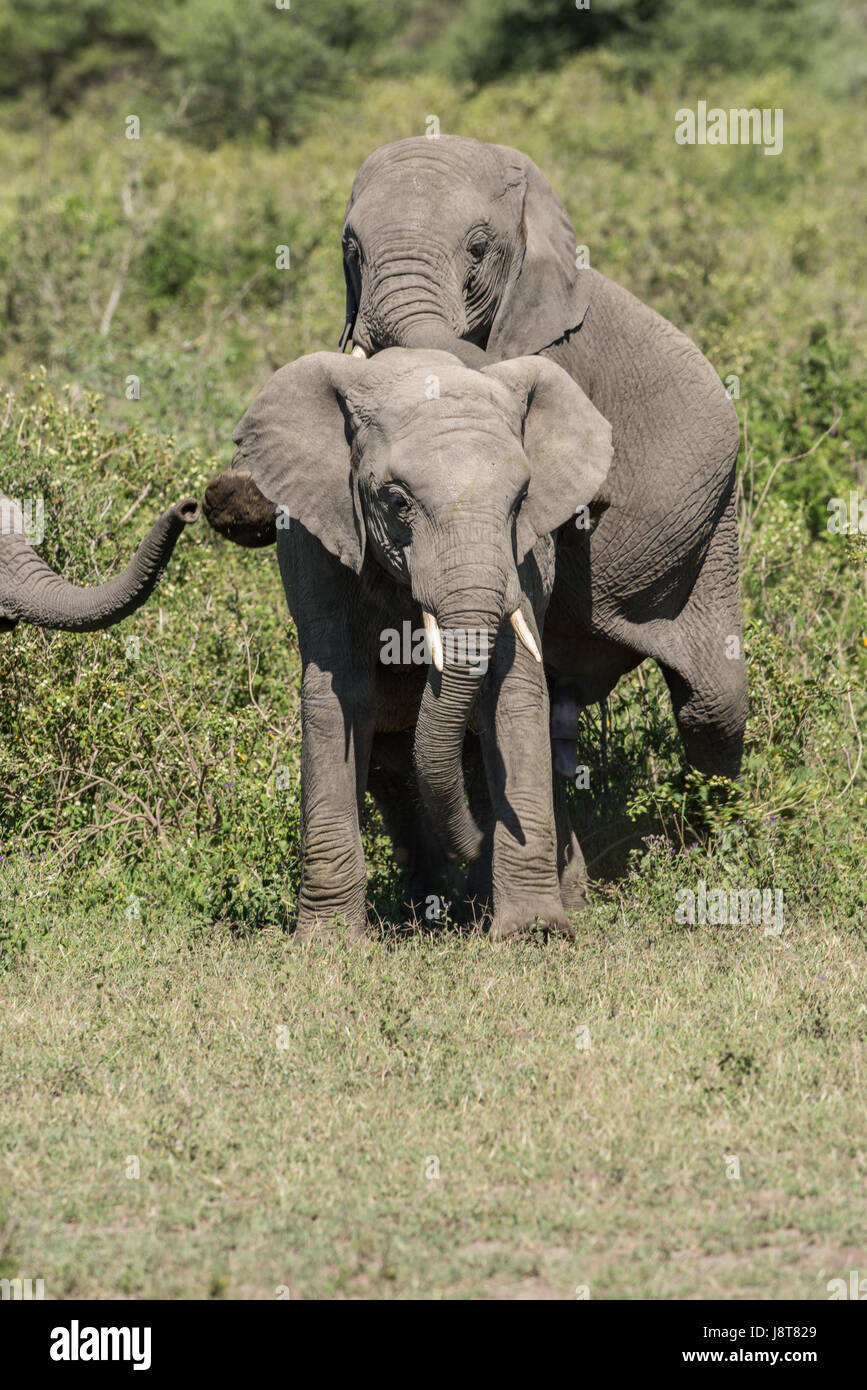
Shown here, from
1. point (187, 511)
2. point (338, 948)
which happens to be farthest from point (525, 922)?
point (187, 511)

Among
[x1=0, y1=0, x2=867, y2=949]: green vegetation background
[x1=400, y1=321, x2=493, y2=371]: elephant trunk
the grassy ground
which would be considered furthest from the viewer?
[x1=0, y1=0, x2=867, y2=949]: green vegetation background

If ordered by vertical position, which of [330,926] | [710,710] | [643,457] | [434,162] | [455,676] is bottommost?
[330,926]

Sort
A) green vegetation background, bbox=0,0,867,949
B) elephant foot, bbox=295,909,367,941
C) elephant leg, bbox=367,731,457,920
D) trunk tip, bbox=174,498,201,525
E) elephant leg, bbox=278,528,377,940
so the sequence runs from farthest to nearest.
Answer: green vegetation background, bbox=0,0,867,949, elephant leg, bbox=367,731,457,920, elephant foot, bbox=295,909,367,941, elephant leg, bbox=278,528,377,940, trunk tip, bbox=174,498,201,525

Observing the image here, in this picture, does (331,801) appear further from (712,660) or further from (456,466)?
(712,660)

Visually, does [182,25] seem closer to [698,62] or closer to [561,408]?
[698,62]

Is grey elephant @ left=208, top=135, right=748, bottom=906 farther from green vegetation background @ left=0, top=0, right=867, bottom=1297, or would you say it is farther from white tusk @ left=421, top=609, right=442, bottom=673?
white tusk @ left=421, top=609, right=442, bottom=673

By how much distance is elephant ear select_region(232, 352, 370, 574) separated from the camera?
258 inches

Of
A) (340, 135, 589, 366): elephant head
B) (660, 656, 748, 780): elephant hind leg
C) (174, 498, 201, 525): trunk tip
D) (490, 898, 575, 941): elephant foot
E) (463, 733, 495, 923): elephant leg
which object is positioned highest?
(340, 135, 589, 366): elephant head

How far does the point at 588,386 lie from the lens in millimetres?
7531

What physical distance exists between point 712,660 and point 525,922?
1660 millimetres

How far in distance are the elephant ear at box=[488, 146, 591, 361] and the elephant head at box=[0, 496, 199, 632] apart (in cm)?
146

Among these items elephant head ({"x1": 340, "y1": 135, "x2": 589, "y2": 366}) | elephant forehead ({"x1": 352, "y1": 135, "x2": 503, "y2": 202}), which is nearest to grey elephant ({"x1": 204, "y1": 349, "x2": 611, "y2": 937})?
elephant head ({"x1": 340, "y1": 135, "x2": 589, "y2": 366})

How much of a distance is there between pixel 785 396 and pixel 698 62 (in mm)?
15736

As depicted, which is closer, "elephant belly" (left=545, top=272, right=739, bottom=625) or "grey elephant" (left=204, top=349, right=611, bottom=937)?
"grey elephant" (left=204, top=349, right=611, bottom=937)
